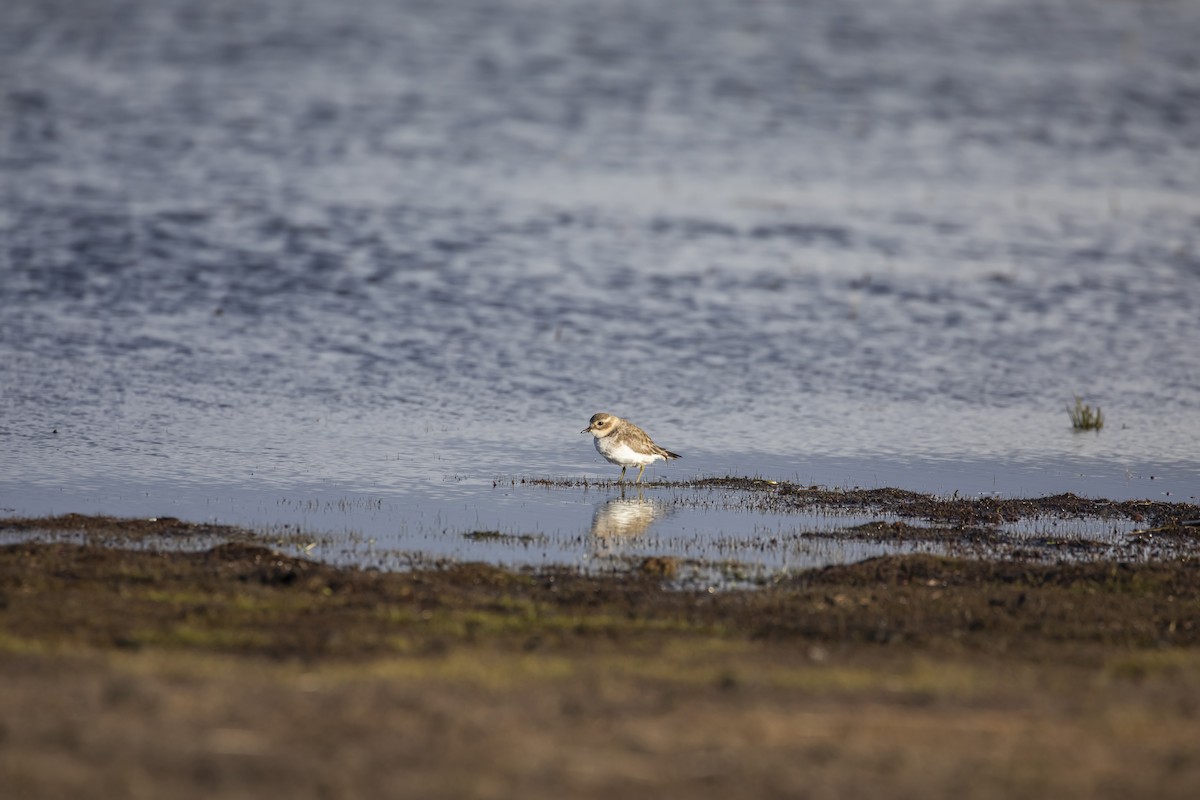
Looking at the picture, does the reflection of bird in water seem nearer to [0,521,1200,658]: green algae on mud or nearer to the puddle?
the puddle

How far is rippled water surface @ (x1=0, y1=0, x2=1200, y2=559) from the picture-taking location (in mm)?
19641

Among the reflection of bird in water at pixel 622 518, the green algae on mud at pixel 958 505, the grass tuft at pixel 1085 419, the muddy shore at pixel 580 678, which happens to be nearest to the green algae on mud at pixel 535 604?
the muddy shore at pixel 580 678

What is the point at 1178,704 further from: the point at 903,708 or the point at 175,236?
the point at 175,236

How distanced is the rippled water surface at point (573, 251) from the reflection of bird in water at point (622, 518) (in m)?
0.28

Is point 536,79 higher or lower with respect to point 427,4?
lower

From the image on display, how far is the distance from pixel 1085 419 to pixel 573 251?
50.1 feet

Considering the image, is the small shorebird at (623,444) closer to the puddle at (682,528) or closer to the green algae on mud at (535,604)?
the puddle at (682,528)

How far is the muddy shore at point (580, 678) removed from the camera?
7.54 meters

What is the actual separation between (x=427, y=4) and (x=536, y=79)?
13944 mm

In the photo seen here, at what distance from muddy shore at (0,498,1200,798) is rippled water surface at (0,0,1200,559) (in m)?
2.79

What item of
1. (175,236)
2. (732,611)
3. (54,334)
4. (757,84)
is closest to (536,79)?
(757,84)

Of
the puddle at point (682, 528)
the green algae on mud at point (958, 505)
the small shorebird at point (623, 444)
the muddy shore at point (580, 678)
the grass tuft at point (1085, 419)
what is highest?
the grass tuft at point (1085, 419)

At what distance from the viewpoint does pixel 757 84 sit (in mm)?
53875

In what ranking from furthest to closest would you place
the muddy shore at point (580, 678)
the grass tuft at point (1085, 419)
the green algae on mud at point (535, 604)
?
the grass tuft at point (1085, 419) → the green algae on mud at point (535, 604) → the muddy shore at point (580, 678)
